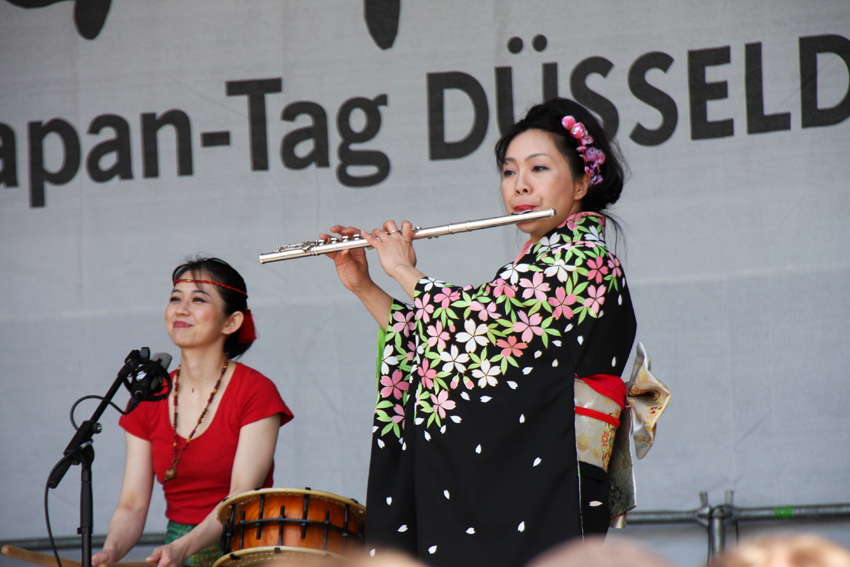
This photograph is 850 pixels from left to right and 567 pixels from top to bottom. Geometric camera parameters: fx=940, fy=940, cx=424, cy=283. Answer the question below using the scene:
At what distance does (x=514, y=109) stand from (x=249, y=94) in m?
1.01

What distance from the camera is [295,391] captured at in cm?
346

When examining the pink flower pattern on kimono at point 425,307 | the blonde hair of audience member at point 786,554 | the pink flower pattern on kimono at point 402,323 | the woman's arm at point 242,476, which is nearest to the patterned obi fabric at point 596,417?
the pink flower pattern on kimono at point 425,307

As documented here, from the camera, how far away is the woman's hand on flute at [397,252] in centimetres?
221

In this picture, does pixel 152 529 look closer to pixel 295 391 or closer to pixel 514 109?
pixel 295 391

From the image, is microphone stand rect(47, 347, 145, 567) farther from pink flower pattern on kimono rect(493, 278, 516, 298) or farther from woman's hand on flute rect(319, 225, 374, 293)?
pink flower pattern on kimono rect(493, 278, 516, 298)

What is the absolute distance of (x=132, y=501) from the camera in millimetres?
2652

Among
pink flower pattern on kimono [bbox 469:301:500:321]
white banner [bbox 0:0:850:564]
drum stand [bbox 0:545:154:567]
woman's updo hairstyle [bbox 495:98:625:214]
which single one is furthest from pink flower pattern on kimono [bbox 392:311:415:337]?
white banner [bbox 0:0:850:564]

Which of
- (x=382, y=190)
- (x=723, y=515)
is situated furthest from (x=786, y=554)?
(x=382, y=190)

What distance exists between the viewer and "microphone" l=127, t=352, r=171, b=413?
2.24m

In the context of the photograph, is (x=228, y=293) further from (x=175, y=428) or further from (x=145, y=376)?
(x=145, y=376)

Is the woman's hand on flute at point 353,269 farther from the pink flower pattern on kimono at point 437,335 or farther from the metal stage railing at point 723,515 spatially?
the metal stage railing at point 723,515

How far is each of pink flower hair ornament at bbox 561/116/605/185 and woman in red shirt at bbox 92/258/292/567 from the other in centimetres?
109

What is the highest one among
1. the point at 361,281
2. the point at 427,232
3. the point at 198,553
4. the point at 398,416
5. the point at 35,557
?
the point at 427,232

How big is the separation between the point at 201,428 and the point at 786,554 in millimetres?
2227
